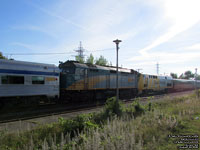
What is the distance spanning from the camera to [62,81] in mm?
Result: 15453

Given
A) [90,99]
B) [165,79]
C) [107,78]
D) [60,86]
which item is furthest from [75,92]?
[165,79]

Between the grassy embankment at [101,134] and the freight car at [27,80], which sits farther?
the freight car at [27,80]

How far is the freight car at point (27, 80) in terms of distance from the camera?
1132cm

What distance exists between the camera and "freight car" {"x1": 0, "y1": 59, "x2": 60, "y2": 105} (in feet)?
37.1

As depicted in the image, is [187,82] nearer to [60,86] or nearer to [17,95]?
[60,86]

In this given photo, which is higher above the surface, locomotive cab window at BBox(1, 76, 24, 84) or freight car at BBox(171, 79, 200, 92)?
locomotive cab window at BBox(1, 76, 24, 84)

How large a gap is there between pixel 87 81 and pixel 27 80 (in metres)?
6.28

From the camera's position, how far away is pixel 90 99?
18141mm

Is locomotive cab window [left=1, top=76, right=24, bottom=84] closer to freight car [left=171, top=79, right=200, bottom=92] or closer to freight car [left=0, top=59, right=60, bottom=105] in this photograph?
freight car [left=0, top=59, right=60, bottom=105]

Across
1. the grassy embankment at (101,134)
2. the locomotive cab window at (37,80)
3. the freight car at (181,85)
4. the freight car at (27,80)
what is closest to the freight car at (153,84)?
the freight car at (181,85)

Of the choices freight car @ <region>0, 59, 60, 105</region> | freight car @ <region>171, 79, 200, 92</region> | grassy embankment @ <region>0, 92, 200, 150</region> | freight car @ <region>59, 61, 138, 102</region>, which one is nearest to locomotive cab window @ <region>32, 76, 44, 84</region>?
freight car @ <region>0, 59, 60, 105</region>

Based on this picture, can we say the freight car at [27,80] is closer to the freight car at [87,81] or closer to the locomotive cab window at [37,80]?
the locomotive cab window at [37,80]

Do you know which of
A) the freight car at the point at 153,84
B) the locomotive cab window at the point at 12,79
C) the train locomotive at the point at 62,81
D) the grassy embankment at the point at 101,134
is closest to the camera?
the grassy embankment at the point at 101,134

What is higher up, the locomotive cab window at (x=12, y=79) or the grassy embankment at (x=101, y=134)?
the locomotive cab window at (x=12, y=79)
